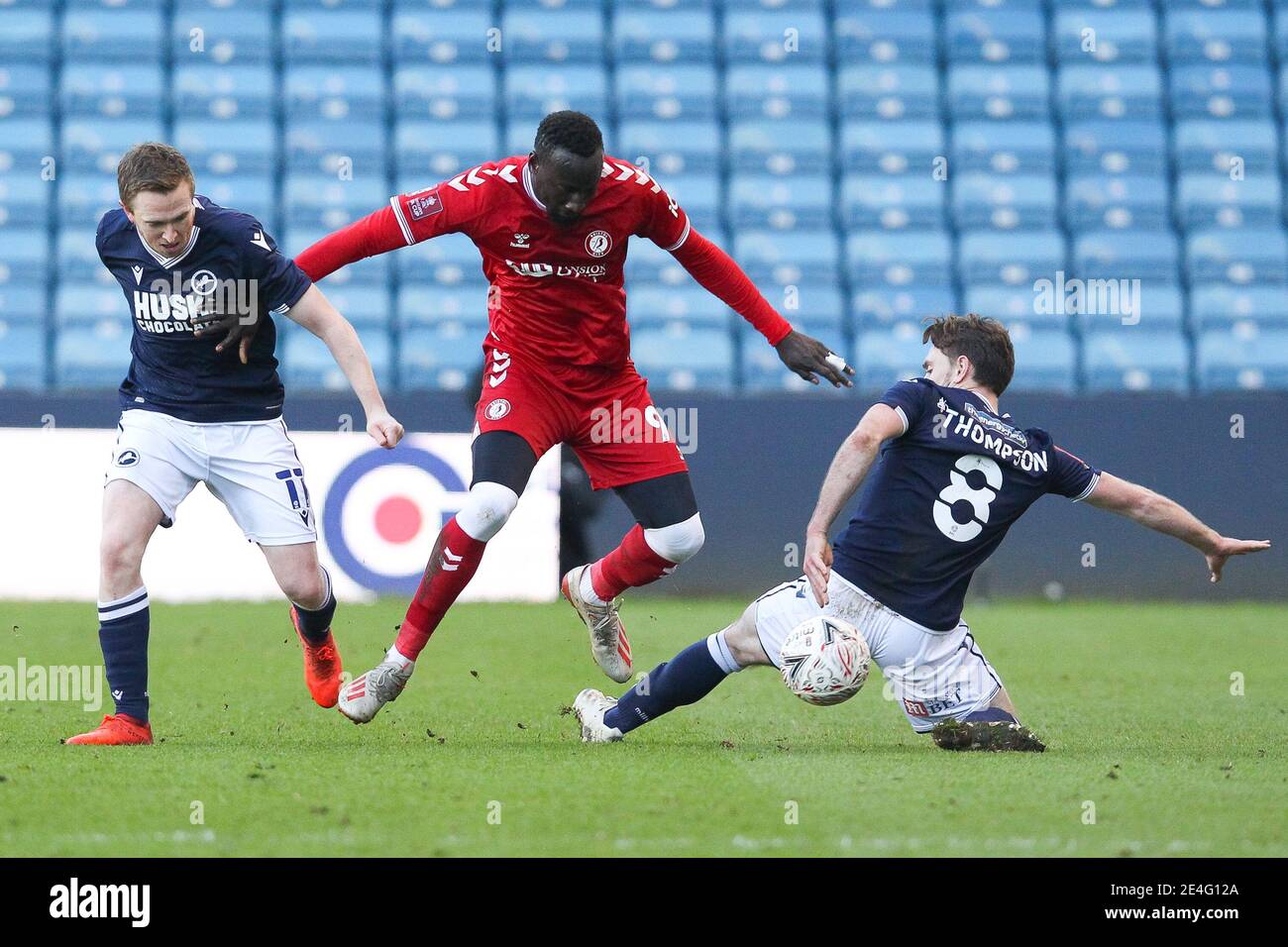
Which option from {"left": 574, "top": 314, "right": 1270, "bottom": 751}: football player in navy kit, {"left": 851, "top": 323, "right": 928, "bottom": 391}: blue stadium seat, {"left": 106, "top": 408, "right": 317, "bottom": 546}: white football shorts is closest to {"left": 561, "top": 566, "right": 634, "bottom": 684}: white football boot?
{"left": 574, "top": 314, "right": 1270, "bottom": 751}: football player in navy kit

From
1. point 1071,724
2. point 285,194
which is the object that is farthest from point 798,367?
point 285,194

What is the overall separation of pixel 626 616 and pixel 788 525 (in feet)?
4.89

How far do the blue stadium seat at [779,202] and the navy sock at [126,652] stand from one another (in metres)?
8.69

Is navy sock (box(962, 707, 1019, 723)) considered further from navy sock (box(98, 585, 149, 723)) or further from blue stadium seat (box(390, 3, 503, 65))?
blue stadium seat (box(390, 3, 503, 65))

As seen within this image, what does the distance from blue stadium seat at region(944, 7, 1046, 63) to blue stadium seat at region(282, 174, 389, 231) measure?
517 cm

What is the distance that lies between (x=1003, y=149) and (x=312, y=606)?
9516 millimetres

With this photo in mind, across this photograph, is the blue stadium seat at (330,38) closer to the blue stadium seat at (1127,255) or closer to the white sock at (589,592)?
the blue stadium seat at (1127,255)

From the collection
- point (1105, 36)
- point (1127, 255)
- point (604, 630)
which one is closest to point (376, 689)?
point (604, 630)

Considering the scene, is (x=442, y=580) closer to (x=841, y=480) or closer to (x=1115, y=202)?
(x=841, y=480)

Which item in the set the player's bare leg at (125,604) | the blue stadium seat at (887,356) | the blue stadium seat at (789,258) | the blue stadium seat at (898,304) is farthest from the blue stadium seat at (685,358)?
the player's bare leg at (125,604)

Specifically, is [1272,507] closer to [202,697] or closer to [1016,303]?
[1016,303]

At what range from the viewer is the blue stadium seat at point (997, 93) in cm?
1372

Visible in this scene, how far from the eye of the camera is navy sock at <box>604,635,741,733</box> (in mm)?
4883

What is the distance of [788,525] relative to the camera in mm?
10742
